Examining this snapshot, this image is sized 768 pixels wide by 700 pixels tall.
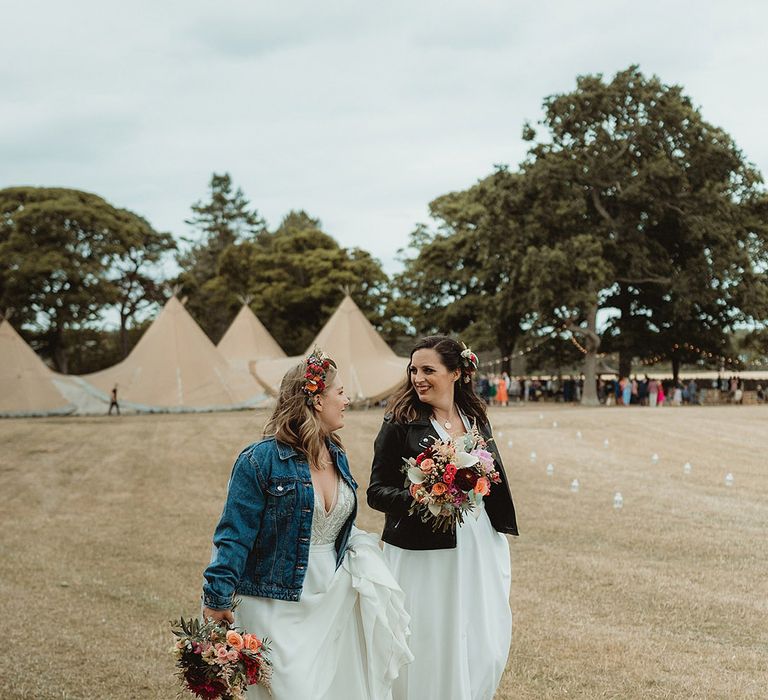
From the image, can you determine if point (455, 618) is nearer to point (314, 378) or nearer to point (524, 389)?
point (314, 378)

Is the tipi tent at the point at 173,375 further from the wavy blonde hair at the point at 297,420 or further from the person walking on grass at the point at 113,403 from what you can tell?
the wavy blonde hair at the point at 297,420

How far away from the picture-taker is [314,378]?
12.0 ft

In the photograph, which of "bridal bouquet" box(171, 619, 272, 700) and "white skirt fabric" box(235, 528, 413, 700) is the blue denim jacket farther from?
"bridal bouquet" box(171, 619, 272, 700)

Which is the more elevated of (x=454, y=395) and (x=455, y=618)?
(x=454, y=395)

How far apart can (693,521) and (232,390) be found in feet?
80.5

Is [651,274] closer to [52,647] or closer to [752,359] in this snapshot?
[752,359]

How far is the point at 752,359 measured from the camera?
4366 cm

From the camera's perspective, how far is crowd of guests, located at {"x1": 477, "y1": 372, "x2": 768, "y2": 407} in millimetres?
39219

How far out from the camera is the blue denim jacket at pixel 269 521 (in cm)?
345

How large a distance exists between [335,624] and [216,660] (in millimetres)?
595

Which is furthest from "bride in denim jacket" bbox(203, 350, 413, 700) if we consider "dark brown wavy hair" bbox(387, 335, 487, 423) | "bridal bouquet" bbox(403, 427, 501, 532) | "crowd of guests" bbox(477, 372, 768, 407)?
"crowd of guests" bbox(477, 372, 768, 407)

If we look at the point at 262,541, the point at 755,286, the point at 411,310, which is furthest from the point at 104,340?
the point at 262,541

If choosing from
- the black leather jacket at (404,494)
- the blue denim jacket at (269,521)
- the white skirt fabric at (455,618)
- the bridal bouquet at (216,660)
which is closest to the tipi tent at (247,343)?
the black leather jacket at (404,494)

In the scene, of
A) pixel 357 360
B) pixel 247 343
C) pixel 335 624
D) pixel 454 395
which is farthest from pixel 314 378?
pixel 247 343
